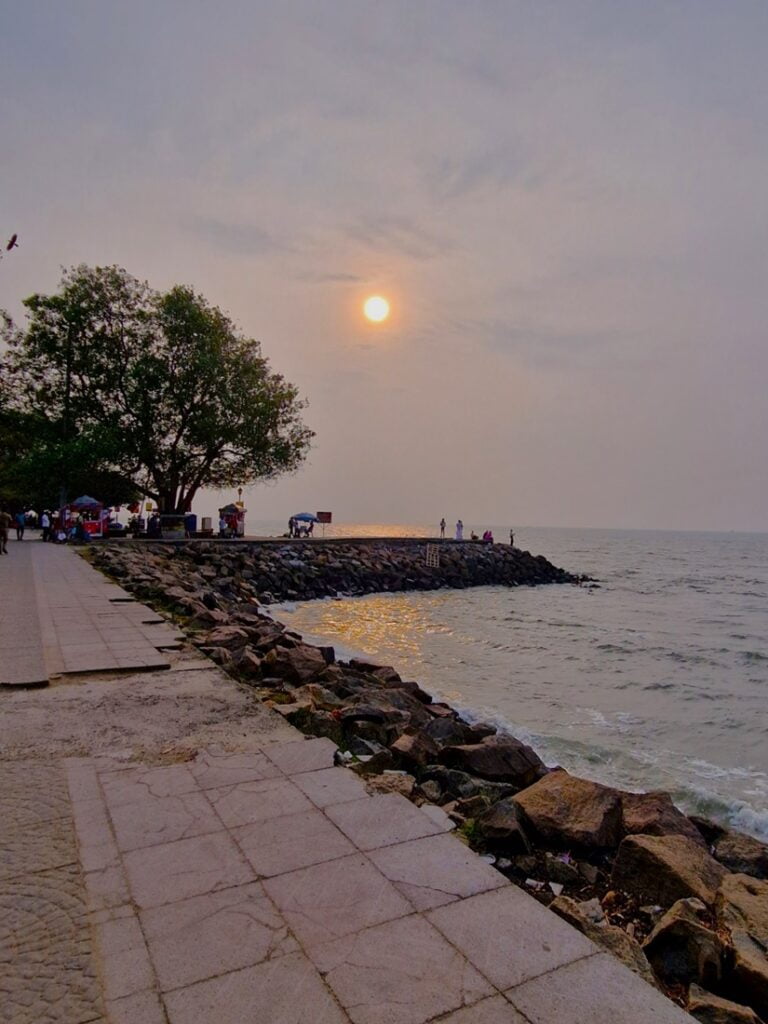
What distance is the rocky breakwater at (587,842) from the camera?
2.80 m

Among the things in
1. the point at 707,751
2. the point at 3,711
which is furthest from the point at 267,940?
the point at 707,751

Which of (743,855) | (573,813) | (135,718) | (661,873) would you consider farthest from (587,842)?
(135,718)

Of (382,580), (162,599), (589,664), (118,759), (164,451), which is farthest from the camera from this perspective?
(164,451)

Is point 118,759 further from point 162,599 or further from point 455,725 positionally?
point 162,599

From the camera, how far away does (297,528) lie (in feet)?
145

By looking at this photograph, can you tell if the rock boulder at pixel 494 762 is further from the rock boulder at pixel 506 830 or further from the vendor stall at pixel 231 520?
the vendor stall at pixel 231 520

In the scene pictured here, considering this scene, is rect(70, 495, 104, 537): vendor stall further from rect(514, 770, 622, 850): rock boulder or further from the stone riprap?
rect(514, 770, 622, 850): rock boulder

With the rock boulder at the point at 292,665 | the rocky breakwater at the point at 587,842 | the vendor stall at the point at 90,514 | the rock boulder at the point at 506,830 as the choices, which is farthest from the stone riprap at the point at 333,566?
the rock boulder at the point at 506,830

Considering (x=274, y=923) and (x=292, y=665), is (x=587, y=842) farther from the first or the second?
(x=292, y=665)

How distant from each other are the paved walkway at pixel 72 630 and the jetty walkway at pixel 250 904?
6.45 feet

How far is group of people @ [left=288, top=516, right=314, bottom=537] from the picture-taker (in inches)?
1679

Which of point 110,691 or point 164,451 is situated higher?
point 164,451

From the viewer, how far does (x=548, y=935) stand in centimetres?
255

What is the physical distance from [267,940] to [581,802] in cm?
271
